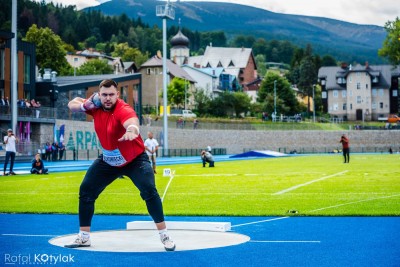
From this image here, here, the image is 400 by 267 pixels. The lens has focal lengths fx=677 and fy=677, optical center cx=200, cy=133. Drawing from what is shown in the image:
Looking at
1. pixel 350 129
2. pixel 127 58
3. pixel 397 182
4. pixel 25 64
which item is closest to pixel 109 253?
pixel 397 182

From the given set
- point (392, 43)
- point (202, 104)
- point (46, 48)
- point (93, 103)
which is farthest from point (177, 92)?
point (93, 103)

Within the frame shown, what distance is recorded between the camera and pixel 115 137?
868 centimetres

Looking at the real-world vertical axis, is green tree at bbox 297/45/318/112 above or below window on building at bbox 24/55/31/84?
above

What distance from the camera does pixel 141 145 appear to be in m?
8.87

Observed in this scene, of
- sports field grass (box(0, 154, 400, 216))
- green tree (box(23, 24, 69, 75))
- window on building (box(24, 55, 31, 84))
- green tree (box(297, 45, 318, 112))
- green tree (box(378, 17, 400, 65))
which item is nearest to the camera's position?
sports field grass (box(0, 154, 400, 216))

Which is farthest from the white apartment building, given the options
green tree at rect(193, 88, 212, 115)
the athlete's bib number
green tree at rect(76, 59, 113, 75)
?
the athlete's bib number

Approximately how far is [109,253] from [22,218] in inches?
208

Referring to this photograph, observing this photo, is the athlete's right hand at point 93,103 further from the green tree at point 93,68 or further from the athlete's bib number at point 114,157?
the green tree at point 93,68

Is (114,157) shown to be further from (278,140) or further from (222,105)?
(222,105)

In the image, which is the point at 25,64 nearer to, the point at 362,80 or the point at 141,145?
the point at 141,145

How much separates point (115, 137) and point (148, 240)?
192cm

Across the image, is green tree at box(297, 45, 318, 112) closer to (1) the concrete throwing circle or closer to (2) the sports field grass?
(2) the sports field grass

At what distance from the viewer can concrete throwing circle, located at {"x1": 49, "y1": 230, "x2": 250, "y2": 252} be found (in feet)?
29.6

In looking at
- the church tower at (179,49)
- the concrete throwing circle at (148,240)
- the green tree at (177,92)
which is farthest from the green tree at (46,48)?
the concrete throwing circle at (148,240)
